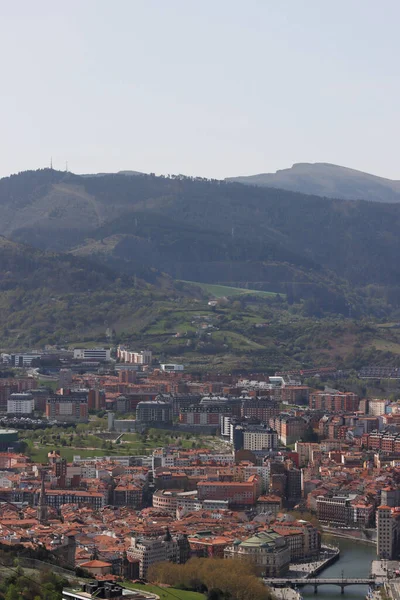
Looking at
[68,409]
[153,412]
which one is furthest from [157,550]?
[68,409]

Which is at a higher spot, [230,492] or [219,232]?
[219,232]

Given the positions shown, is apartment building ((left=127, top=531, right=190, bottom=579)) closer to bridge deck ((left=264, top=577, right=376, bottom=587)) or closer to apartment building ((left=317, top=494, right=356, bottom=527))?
bridge deck ((left=264, top=577, right=376, bottom=587))

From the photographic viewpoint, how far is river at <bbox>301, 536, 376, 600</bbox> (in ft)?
104

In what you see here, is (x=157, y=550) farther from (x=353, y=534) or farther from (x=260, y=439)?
(x=260, y=439)

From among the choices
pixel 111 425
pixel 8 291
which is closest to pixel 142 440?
pixel 111 425

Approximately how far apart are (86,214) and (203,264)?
1704 cm

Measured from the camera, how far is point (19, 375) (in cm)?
7356

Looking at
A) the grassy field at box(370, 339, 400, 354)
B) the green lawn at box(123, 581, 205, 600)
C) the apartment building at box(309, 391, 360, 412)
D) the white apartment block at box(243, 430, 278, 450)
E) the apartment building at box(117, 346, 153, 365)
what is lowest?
the green lawn at box(123, 581, 205, 600)

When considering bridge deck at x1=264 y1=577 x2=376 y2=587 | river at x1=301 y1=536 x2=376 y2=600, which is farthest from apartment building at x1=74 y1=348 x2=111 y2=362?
bridge deck at x1=264 y1=577 x2=376 y2=587

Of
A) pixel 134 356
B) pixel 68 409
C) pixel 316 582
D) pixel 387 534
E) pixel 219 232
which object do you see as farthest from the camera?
pixel 219 232

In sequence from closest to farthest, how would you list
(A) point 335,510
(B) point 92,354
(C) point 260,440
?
1. (A) point 335,510
2. (C) point 260,440
3. (B) point 92,354

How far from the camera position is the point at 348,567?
34.9 meters

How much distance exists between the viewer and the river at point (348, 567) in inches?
1250

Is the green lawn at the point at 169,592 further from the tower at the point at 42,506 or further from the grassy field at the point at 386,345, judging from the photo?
the grassy field at the point at 386,345
